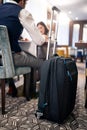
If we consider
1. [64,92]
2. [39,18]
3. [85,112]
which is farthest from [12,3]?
[39,18]

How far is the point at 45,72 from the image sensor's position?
59.1 inches

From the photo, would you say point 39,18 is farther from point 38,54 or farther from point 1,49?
point 1,49

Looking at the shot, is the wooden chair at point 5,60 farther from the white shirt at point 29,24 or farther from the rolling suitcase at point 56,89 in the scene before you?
the rolling suitcase at point 56,89

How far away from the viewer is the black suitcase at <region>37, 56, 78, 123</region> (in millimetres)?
1430

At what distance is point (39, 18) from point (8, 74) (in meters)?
4.55

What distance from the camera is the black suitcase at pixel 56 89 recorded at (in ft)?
4.69

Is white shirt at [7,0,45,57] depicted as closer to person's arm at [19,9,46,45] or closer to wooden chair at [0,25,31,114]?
person's arm at [19,9,46,45]

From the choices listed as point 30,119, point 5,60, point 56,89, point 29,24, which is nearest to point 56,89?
point 56,89

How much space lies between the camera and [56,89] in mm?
1436

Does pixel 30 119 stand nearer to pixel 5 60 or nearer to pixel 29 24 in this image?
pixel 5 60

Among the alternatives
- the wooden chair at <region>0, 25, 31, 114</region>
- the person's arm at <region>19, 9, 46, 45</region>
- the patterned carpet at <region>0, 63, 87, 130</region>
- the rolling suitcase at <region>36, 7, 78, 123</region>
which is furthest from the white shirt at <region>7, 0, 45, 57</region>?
the patterned carpet at <region>0, 63, 87, 130</region>

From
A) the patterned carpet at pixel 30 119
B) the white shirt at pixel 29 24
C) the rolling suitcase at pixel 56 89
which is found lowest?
the patterned carpet at pixel 30 119

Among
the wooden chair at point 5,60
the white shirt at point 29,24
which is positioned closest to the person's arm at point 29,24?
the white shirt at point 29,24

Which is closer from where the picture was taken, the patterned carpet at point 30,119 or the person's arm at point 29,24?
the patterned carpet at point 30,119
